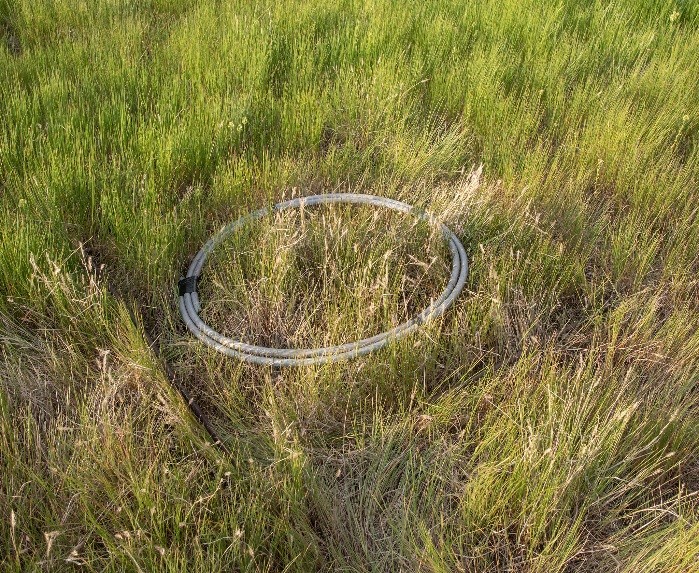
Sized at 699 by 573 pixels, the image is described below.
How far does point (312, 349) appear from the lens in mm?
2285

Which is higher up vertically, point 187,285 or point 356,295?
point 356,295

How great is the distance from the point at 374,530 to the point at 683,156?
2.66 meters

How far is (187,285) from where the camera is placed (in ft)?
8.67

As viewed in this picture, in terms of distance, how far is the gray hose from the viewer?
2244mm

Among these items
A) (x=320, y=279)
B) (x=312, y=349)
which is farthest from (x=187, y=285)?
Answer: (x=312, y=349)

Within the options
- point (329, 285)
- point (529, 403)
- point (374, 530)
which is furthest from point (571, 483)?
point (329, 285)

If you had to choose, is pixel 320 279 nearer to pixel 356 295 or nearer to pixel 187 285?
pixel 356 295

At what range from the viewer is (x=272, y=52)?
3.95 m

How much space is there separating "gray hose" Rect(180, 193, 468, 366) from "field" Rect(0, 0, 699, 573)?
0.05 meters

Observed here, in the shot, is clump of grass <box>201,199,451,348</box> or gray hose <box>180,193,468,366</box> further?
clump of grass <box>201,199,451,348</box>

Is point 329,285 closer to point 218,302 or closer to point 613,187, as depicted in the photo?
point 218,302

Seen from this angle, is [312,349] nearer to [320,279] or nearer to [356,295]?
[356,295]

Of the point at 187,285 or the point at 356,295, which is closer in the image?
the point at 356,295

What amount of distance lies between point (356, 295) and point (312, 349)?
0.26 metres
